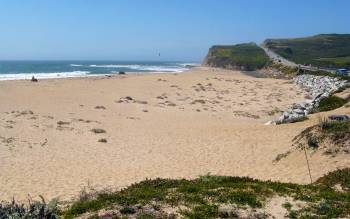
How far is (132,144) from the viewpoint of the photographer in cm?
2269

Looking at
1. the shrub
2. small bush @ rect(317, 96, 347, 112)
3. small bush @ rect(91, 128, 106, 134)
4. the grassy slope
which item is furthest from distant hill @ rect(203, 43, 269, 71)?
the shrub

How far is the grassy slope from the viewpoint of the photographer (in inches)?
362

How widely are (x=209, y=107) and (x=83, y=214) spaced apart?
29.8m

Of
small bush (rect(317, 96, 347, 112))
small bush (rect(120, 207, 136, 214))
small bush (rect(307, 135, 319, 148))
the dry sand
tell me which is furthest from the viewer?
small bush (rect(317, 96, 347, 112))

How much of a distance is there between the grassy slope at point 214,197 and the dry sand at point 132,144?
4.49 metres

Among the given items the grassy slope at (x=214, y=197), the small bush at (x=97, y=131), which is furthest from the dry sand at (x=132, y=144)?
the grassy slope at (x=214, y=197)

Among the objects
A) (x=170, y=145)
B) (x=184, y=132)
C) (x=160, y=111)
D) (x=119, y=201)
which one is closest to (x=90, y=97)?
(x=160, y=111)

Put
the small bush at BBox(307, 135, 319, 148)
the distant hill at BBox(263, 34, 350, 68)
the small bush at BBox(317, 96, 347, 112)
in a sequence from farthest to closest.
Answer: the distant hill at BBox(263, 34, 350, 68) < the small bush at BBox(317, 96, 347, 112) < the small bush at BBox(307, 135, 319, 148)

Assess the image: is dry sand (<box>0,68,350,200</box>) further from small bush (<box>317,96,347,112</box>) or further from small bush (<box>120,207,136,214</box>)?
small bush (<box>120,207,136,214</box>)

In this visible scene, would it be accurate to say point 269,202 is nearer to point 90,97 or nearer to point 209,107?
point 209,107

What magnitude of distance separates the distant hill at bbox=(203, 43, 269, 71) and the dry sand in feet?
A: 250

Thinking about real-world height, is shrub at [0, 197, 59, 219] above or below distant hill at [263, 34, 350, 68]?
below

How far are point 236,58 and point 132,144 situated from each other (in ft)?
360

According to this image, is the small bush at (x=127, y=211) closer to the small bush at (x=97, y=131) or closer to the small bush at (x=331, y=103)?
the small bush at (x=97, y=131)
